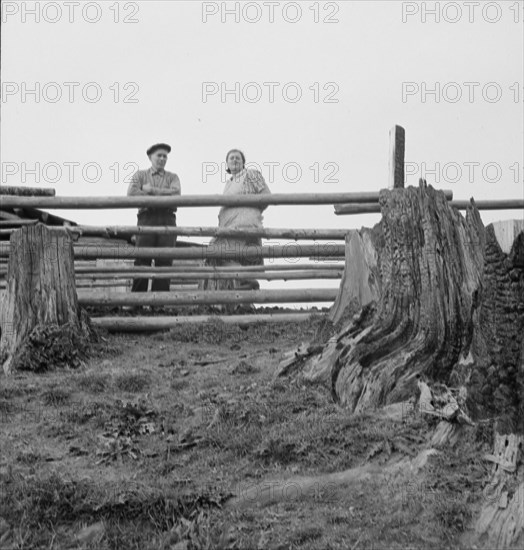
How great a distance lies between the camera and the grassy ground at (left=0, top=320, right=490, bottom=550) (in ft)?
13.8

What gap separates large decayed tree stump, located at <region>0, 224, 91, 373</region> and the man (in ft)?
7.74

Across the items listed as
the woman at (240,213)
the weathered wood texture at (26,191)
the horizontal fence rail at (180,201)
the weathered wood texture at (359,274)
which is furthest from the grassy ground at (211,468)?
the weathered wood texture at (26,191)

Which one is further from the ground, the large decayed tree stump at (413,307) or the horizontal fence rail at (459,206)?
the horizontal fence rail at (459,206)

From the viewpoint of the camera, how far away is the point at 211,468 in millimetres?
5062

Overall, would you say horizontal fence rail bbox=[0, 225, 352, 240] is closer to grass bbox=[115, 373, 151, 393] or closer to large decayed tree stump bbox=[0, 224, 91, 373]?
large decayed tree stump bbox=[0, 224, 91, 373]

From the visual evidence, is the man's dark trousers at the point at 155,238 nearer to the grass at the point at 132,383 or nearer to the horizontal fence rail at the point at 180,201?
the horizontal fence rail at the point at 180,201

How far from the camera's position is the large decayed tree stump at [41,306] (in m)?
7.67

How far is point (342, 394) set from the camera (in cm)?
567

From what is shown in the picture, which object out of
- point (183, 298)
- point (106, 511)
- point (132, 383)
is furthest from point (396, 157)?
point (106, 511)

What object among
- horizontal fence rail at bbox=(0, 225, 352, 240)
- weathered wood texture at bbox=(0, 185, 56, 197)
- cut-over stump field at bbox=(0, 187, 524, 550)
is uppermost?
weathered wood texture at bbox=(0, 185, 56, 197)

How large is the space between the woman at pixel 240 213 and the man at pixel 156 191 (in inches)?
21.3

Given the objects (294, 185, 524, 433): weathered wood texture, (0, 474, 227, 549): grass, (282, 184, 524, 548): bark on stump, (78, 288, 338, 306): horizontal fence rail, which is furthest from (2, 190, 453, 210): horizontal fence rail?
(0, 474, 227, 549): grass

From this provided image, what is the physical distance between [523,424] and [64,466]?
2.44m

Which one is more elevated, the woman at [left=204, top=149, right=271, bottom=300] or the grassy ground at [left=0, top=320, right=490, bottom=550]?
the woman at [left=204, top=149, right=271, bottom=300]
